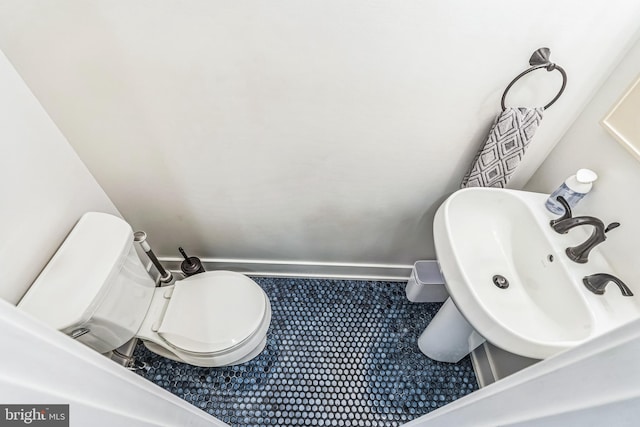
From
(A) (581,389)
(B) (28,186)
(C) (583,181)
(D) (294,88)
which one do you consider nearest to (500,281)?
(C) (583,181)

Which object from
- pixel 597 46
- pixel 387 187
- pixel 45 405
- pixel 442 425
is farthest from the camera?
pixel 387 187

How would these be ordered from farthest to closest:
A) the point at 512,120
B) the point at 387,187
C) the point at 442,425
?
the point at 387,187 < the point at 512,120 < the point at 442,425

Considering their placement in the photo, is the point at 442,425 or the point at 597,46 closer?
the point at 442,425

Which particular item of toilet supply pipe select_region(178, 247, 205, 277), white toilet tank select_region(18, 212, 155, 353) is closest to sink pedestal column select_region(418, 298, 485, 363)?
toilet supply pipe select_region(178, 247, 205, 277)

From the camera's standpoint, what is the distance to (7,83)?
35.7 inches

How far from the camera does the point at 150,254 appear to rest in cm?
143

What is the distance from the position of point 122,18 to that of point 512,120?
3.82ft

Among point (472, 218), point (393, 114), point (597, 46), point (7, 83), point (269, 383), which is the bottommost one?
point (269, 383)

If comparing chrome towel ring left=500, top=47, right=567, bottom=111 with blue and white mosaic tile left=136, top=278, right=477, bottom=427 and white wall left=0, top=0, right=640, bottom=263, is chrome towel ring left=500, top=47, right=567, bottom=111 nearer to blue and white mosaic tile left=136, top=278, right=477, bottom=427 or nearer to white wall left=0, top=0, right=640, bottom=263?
white wall left=0, top=0, right=640, bottom=263

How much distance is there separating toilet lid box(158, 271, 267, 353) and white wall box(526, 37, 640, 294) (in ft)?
4.02

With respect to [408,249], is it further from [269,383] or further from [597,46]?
[597,46]

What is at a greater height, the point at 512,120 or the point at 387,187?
the point at 512,120

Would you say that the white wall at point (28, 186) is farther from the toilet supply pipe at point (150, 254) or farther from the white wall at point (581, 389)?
the white wall at point (581, 389)

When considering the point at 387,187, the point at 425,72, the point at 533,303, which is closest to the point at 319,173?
the point at 387,187
